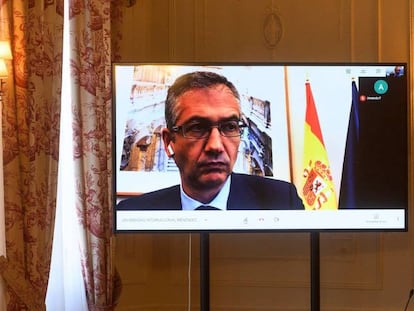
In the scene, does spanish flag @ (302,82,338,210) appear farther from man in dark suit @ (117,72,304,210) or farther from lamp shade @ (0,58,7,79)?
lamp shade @ (0,58,7,79)

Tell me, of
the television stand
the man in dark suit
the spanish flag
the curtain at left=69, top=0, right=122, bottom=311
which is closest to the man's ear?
the man in dark suit

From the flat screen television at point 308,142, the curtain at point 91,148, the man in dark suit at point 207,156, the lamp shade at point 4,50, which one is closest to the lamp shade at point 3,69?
the lamp shade at point 4,50

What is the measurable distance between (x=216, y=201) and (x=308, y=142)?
1.82ft

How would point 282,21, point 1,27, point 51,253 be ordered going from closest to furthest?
point 1,27 → point 51,253 → point 282,21

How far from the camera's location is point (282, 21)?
323 centimetres

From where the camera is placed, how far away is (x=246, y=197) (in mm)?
2592

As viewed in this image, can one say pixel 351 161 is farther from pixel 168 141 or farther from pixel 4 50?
pixel 4 50

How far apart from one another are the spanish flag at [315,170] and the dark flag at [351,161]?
55mm

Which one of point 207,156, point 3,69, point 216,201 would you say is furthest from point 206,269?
point 3,69

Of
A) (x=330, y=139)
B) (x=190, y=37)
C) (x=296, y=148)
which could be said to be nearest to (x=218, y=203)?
(x=296, y=148)

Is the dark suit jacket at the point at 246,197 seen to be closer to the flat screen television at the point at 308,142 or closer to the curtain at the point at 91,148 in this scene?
the flat screen television at the point at 308,142

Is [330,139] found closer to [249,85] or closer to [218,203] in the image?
[249,85]

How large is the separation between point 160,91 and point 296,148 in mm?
748

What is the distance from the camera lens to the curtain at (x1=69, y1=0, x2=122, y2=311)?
2639 mm
